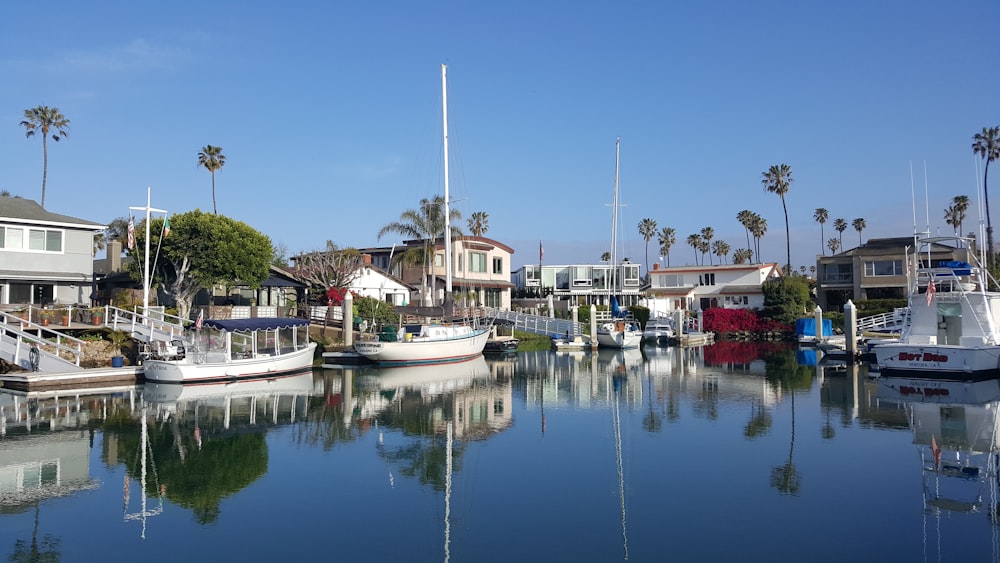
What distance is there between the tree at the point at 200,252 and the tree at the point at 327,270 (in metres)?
8.33

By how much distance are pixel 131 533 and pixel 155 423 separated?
11.6 m

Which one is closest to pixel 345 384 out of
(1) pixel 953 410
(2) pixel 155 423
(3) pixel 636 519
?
(2) pixel 155 423

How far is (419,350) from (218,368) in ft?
41.9

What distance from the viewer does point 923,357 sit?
1334 inches

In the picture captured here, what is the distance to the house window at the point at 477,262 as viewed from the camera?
69.9 m

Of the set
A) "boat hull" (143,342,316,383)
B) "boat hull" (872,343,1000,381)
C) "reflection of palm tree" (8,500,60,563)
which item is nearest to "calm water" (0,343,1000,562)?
"reflection of palm tree" (8,500,60,563)

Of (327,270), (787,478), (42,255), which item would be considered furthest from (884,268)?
(42,255)

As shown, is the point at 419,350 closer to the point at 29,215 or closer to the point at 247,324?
the point at 247,324

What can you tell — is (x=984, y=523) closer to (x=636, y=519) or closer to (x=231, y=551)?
(x=636, y=519)

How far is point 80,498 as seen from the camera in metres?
15.6

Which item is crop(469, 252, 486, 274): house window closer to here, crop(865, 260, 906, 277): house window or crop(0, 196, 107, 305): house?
crop(0, 196, 107, 305): house

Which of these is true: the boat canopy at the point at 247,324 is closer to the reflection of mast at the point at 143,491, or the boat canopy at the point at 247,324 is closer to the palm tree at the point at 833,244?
the reflection of mast at the point at 143,491

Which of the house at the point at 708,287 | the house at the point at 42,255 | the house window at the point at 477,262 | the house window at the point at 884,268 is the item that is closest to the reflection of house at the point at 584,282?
the house at the point at 708,287

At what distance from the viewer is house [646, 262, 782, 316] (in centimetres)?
7456
